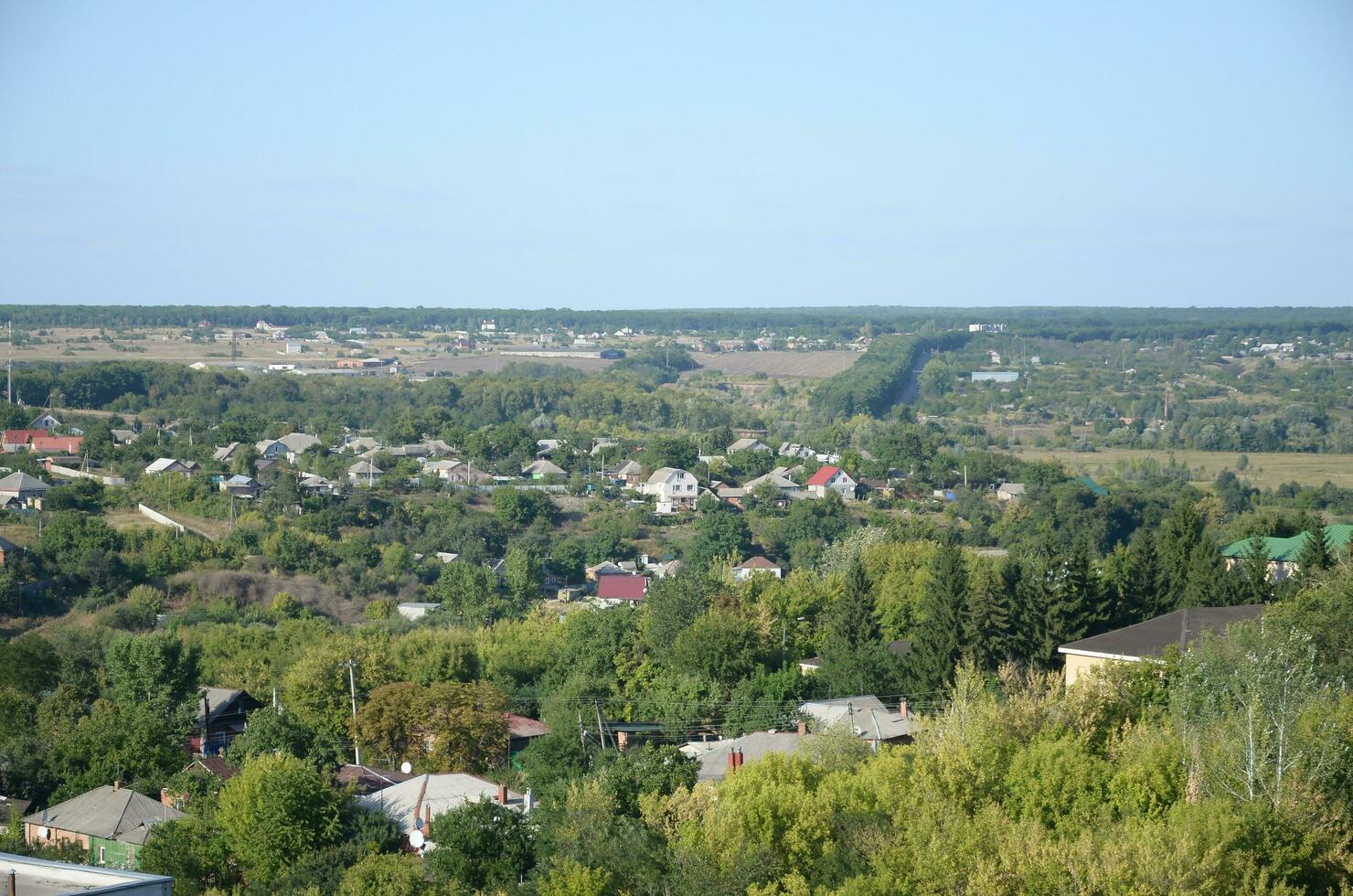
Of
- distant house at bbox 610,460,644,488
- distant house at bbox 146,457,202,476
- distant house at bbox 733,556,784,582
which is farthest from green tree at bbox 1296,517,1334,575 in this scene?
distant house at bbox 146,457,202,476

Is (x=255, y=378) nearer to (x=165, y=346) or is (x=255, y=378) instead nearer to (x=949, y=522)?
(x=165, y=346)

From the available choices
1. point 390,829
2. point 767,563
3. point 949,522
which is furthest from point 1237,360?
point 390,829

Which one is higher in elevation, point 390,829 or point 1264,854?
point 1264,854

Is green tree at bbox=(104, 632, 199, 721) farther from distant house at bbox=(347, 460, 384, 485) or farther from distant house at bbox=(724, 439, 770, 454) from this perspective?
distant house at bbox=(724, 439, 770, 454)

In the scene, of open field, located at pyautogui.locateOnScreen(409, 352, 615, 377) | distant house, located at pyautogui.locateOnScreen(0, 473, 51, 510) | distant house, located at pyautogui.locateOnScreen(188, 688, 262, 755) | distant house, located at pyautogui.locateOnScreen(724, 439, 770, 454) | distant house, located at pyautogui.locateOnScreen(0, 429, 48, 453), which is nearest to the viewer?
distant house, located at pyautogui.locateOnScreen(188, 688, 262, 755)

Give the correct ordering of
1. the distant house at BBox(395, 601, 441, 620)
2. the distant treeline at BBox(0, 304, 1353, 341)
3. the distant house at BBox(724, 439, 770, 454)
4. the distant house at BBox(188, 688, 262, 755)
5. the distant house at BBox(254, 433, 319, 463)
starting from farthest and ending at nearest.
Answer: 1. the distant treeline at BBox(0, 304, 1353, 341)
2. the distant house at BBox(724, 439, 770, 454)
3. the distant house at BBox(254, 433, 319, 463)
4. the distant house at BBox(395, 601, 441, 620)
5. the distant house at BBox(188, 688, 262, 755)

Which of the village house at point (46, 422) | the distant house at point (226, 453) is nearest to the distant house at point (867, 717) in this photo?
the distant house at point (226, 453)

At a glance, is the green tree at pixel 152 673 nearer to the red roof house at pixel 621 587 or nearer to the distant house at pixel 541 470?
the red roof house at pixel 621 587
